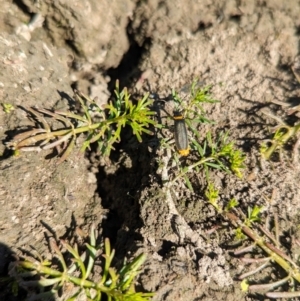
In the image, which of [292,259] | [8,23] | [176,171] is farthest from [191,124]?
[8,23]

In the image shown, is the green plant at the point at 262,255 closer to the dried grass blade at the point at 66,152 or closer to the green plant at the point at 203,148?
the green plant at the point at 203,148

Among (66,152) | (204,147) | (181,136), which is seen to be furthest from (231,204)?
(66,152)

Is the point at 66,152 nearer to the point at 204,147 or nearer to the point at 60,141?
the point at 60,141

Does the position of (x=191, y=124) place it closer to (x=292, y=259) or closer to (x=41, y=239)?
(x=292, y=259)

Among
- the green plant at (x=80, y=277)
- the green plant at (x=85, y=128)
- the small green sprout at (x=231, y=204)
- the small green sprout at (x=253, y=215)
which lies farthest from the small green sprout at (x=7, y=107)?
the small green sprout at (x=253, y=215)

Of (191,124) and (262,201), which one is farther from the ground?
(191,124)

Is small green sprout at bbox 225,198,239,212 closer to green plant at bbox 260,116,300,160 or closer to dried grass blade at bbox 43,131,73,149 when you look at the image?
green plant at bbox 260,116,300,160
